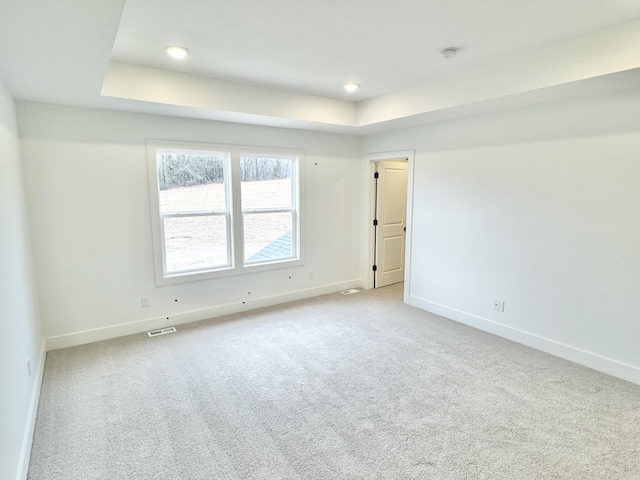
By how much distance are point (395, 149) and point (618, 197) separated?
257 cm

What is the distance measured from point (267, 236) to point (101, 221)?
194 cm

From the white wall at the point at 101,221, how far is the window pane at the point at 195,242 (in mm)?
232

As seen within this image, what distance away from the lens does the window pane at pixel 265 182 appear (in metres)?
4.50

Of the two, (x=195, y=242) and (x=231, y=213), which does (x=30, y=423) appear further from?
(x=231, y=213)

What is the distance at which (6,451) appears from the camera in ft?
5.25

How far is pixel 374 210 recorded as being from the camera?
17.9 feet

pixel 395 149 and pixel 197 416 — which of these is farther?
pixel 395 149

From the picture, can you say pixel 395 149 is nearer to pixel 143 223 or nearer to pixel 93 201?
pixel 143 223

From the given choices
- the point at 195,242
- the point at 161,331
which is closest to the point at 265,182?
the point at 195,242

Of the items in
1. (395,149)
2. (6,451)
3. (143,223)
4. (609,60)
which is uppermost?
(609,60)

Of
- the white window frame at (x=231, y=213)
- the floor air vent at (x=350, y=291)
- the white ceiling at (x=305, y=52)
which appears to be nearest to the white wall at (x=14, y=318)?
the white ceiling at (x=305, y=52)

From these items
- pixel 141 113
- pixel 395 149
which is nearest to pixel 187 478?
pixel 141 113

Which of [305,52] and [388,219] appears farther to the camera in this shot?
[388,219]

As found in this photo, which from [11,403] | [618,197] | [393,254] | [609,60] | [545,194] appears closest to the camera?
[11,403]
